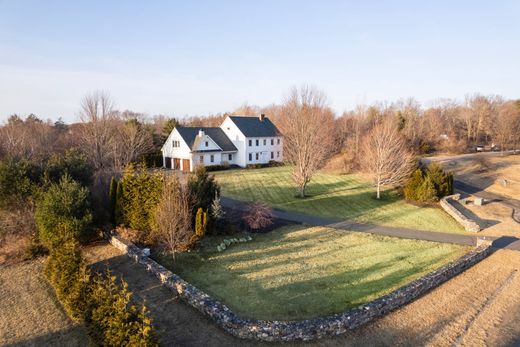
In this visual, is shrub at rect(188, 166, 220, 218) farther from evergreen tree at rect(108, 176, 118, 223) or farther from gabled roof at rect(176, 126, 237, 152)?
gabled roof at rect(176, 126, 237, 152)

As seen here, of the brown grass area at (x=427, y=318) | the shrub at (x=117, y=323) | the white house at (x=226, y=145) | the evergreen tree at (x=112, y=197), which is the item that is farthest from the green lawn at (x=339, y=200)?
the shrub at (x=117, y=323)

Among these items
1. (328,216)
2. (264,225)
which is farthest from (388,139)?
(264,225)

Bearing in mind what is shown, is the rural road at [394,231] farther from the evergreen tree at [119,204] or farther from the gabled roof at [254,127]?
the gabled roof at [254,127]

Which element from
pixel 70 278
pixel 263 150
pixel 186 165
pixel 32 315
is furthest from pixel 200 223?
pixel 263 150

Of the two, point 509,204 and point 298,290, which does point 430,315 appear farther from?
point 509,204

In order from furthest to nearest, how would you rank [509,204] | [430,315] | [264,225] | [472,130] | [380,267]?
[472,130] → [509,204] → [264,225] → [380,267] → [430,315]

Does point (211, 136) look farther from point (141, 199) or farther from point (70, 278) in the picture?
point (70, 278)

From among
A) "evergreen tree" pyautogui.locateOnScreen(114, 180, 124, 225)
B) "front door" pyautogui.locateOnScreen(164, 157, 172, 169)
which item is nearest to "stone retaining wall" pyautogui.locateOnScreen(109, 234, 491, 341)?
"evergreen tree" pyautogui.locateOnScreen(114, 180, 124, 225)
